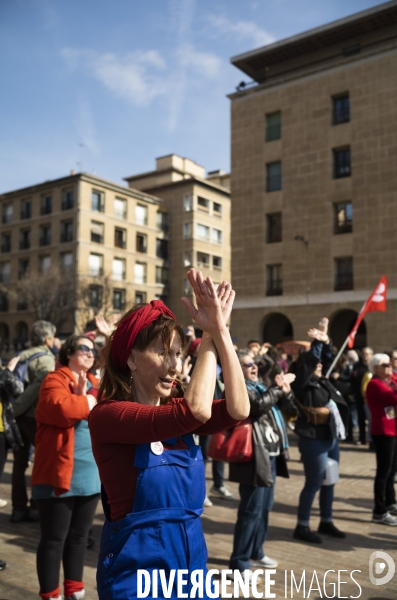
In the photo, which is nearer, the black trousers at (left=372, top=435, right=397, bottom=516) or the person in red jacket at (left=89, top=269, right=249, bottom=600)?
the person in red jacket at (left=89, top=269, right=249, bottom=600)

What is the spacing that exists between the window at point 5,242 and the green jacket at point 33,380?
5002cm

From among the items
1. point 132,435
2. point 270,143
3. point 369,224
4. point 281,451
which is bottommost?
point 281,451

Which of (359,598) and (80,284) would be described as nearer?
(359,598)

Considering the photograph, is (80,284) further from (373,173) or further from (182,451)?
(182,451)

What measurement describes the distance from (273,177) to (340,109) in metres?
4.76

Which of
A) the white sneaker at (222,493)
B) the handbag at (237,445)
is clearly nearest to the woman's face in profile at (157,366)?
the handbag at (237,445)

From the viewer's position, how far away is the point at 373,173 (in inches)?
1104

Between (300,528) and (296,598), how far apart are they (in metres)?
1.55

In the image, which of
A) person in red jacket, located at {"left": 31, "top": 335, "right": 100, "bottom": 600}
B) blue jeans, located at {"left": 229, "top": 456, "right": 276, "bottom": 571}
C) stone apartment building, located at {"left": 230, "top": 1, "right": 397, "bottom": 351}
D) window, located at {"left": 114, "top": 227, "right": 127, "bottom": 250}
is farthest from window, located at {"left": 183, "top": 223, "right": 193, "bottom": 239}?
person in red jacket, located at {"left": 31, "top": 335, "right": 100, "bottom": 600}

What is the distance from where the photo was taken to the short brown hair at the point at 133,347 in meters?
2.39

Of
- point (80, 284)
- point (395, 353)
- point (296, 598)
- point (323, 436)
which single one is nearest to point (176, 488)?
point (296, 598)

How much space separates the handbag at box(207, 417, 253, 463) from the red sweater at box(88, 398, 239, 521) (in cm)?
297

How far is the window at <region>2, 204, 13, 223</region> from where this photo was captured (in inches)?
2169

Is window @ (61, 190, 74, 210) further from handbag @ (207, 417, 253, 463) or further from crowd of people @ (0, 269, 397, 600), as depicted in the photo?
handbag @ (207, 417, 253, 463)
